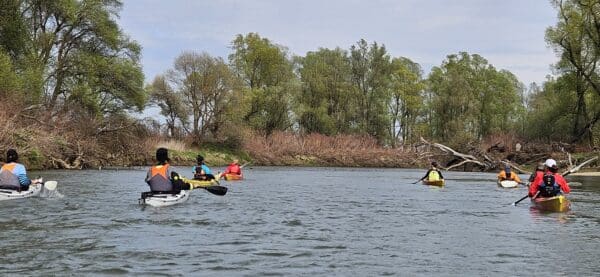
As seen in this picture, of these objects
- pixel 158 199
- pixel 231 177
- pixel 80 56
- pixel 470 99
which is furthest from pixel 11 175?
pixel 470 99

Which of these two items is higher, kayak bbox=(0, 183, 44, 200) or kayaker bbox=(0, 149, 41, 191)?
kayaker bbox=(0, 149, 41, 191)

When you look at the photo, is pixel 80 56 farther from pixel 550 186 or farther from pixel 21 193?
pixel 550 186

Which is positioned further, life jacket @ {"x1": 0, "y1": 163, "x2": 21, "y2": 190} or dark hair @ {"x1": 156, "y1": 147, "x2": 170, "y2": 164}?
life jacket @ {"x1": 0, "y1": 163, "x2": 21, "y2": 190}

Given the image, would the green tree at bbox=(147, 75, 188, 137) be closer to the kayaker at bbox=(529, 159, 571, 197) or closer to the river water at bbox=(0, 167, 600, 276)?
the river water at bbox=(0, 167, 600, 276)

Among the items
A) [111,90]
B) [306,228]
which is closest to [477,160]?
[111,90]

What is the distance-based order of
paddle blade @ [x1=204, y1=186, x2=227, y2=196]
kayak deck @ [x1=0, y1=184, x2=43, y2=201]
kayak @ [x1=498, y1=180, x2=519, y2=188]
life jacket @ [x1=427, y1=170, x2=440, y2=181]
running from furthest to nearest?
life jacket @ [x1=427, y1=170, x2=440, y2=181] → kayak @ [x1=498, y1=180, x2=519, y2=188] → paddle blade @ [x1=204, y1=186, x2=227, y2=196] → kayak deck @ [x1=0, y1=184, x2=43, y2=201]

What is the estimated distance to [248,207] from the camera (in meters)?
19.5

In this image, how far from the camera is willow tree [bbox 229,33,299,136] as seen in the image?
68.8 m

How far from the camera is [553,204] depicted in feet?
64.0

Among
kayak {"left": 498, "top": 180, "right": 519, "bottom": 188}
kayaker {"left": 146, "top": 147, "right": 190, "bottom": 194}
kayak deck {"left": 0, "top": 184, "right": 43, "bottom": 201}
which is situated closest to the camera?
kayaker {"left": 146, "top": 147, "right": 190, "bottom": 194}

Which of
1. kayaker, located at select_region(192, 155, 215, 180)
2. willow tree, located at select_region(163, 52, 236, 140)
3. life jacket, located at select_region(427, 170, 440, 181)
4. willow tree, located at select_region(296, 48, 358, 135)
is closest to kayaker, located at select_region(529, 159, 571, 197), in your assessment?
life jacket, located at select_region(427, 170, 440, 181)

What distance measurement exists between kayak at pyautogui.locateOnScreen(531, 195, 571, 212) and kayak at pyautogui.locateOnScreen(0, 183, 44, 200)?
1633 cm

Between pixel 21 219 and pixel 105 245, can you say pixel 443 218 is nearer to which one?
pixel 105 245

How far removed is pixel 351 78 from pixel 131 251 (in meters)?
70.2
